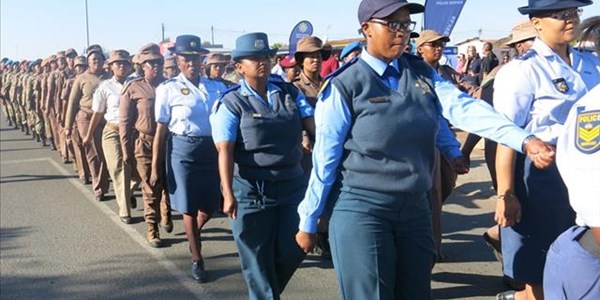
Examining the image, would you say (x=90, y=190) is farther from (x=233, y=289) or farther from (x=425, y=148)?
(x=425, y=148)

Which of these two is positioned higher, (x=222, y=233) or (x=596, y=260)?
(x=596, y=260)

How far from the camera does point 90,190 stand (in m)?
9.20

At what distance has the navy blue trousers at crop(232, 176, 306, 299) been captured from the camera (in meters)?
3.85

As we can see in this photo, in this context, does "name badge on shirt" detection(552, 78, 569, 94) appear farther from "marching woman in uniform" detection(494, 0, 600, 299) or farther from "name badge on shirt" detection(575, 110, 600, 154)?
"name badge on shirt" detection(575, 110, 600, 154)

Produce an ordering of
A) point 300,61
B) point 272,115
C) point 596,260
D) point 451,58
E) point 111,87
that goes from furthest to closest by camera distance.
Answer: point 451,58
point 111,87
point 300,61
point 272,115
point 596,260

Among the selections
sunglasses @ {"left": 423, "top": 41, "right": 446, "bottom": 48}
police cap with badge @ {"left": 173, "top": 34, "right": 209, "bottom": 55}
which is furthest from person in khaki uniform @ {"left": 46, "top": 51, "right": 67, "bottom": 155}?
sunglasses @ {"left": 423, "top": 41, "right": 446, "bottom": 48}

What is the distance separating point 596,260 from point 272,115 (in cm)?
224

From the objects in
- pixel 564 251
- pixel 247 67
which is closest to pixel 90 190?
pixel 247 67

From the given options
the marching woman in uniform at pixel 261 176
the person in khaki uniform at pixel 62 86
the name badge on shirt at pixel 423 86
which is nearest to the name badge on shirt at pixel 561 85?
the name badge on shirt at pixel 423 86

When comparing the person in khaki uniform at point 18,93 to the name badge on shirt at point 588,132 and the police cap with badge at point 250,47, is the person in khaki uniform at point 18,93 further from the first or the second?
the name badge on shirt at point 588,132

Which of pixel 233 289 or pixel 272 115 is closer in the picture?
pixel 272 115

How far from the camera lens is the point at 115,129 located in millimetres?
7391

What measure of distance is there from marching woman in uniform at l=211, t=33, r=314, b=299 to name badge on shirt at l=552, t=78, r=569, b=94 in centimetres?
159

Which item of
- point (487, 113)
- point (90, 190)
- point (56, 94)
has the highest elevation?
point (487, 113)
